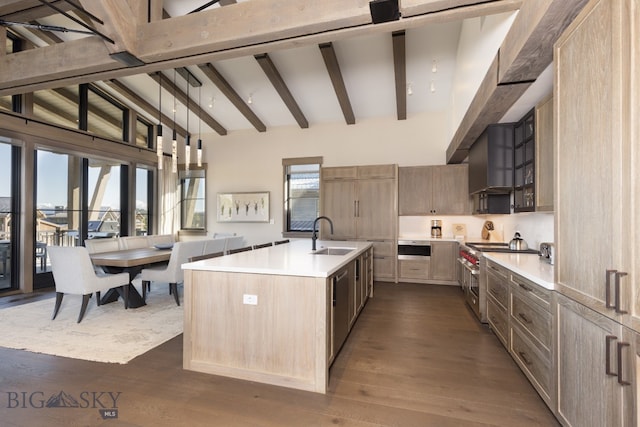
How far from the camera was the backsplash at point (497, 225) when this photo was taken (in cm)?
325

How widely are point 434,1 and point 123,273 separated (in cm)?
435

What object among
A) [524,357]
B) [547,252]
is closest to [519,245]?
[547,252]

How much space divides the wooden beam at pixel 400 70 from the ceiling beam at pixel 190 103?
13.1ft

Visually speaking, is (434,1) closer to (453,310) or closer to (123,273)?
(453,310)

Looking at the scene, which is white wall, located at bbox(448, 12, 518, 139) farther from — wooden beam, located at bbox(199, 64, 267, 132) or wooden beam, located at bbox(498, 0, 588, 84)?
wooden beam, located at bbox(199, 64, 267, 132)

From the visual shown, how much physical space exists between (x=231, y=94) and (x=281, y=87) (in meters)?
1.04

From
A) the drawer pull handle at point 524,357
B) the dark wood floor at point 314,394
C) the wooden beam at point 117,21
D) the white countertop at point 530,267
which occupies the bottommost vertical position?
the dark wood floor at point 314,394

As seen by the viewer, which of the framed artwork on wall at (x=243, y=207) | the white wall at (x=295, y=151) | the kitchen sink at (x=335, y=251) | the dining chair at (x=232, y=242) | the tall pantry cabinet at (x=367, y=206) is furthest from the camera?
the framed artwork on wall at (x=243, y=207)

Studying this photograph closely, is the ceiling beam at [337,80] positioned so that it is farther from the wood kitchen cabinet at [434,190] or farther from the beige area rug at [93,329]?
the beige area rug at [93,329]

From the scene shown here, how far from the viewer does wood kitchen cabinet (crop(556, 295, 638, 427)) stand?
1.20m

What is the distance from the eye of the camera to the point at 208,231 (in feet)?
24.3

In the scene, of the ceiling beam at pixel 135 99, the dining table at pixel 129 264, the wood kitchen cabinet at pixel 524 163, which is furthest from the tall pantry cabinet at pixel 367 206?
the ceiling beam at pixel 135 99

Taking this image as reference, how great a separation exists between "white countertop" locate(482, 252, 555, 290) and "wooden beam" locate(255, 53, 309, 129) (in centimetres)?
410

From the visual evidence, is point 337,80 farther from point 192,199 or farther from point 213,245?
point 192,199
